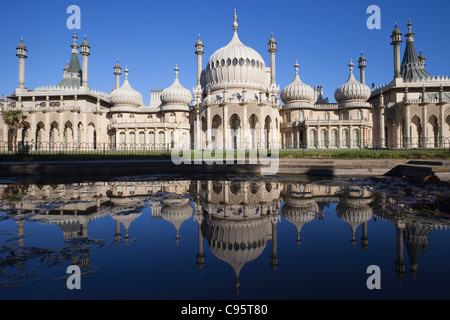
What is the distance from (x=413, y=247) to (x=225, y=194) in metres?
4.74

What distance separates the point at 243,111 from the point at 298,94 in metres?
9.56

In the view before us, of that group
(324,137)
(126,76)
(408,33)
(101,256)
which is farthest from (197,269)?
(408,33)

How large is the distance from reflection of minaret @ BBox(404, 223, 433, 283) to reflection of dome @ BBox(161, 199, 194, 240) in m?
2.89

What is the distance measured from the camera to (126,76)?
4066 centimetres

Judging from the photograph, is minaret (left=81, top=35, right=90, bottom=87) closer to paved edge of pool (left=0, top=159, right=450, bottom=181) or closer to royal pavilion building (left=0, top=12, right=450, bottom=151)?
royal pavilion building (left=0, top=12, right=450, bottom=151)

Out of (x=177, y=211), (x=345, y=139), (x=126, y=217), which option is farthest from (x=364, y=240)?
(x=345, y=139)

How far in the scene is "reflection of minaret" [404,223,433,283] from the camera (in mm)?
2955

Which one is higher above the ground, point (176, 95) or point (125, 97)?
point (125, 97)

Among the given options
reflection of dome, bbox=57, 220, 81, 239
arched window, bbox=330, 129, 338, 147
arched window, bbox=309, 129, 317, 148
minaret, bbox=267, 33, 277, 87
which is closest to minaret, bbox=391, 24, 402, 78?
arched window, bbox=330, 129, 338, 147

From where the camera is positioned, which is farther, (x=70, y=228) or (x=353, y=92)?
(x=353, y=92)

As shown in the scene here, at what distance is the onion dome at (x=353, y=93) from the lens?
34.4 m

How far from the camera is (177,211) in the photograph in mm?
5625

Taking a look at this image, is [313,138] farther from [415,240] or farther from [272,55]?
[415,240]

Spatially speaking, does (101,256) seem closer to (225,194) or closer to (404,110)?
(225,194)
